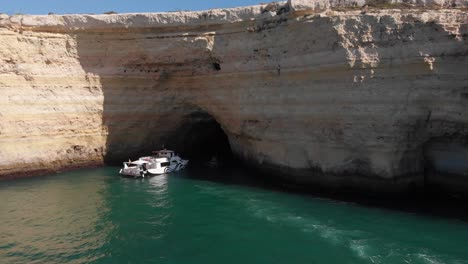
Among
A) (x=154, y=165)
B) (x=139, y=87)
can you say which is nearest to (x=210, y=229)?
A: (x=154, y=165)

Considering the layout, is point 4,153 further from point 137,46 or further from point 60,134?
point 137,46

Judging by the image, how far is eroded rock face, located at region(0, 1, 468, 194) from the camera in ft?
52.5

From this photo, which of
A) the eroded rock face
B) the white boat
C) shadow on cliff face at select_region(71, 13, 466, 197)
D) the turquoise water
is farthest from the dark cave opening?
the turquoise water

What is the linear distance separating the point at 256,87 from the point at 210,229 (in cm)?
908

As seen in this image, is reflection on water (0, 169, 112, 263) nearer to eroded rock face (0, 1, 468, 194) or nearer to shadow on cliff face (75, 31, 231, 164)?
eroded rock face (0, 1, 468, 194)

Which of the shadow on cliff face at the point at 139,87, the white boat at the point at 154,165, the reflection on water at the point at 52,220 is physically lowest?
the reflection on water at the point at 52,220

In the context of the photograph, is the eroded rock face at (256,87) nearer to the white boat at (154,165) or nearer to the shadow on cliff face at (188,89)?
the shadow on cliff face at (188,89)

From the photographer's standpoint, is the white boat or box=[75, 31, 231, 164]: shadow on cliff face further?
box=[75, 31, 231, 164]: shadow on cliff face

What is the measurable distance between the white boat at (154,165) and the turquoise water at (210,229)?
3.09m

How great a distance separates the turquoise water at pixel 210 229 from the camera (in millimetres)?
11930

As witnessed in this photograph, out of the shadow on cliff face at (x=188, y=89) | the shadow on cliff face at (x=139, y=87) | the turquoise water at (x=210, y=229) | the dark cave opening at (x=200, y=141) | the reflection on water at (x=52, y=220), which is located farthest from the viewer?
the dark cave opening at (x=200, y=141)

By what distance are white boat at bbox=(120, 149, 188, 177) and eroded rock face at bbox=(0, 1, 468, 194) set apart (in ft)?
8.48

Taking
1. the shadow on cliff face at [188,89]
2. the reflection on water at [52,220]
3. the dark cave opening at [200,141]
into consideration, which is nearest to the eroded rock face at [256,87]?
the shadow on cliff face at [188,89]

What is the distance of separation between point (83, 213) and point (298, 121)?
10.0 metres
